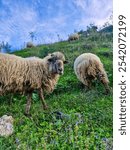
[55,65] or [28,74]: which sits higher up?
[55,65]

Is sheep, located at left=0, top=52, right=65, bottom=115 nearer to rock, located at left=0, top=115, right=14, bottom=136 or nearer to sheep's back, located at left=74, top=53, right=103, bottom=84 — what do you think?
rock, located at left=0, top=115, right=14, bottom=136

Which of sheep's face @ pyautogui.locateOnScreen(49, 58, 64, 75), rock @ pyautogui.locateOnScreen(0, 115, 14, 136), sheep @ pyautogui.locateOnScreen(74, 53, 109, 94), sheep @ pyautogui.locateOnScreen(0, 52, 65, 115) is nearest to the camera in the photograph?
rock @ pyautogui.locateOnScreen(0, 115, 14, 136)

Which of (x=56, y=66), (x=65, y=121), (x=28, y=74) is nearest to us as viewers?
(x=65, y=121)

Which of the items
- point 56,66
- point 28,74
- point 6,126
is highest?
point 56,66

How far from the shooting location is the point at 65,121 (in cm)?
738

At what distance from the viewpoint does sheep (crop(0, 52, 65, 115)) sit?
321 inches

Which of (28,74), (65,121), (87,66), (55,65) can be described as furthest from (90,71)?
(65,121)

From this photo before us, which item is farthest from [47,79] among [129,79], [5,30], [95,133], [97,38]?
[97,38]

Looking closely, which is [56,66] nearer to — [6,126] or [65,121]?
[65,121]

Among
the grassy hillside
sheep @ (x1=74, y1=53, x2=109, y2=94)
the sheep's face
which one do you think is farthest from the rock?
sheep @ (x1=74, y1=53, x2=109, y2=94)

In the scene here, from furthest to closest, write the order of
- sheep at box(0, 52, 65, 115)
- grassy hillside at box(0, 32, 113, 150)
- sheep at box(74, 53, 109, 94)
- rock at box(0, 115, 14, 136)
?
1. sheep at box(74, 53, 109, 94)
2. sheep at box(0, 52, 65, 115)
3. rock at box(0, 115, 14, 136)
4. grassy hillside at box(0, 32, 113, 150)

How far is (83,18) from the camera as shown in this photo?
8797mm

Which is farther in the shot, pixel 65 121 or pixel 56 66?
pixel 56 66

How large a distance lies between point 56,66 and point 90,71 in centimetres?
209
